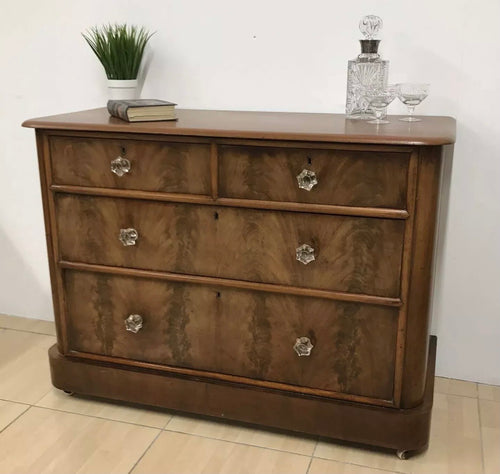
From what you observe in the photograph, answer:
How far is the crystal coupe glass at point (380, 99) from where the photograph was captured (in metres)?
1.79

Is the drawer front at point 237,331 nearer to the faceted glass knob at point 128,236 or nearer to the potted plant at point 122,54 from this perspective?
the faceted glass knob at point 128,236

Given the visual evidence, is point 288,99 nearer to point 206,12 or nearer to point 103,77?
point 206,12

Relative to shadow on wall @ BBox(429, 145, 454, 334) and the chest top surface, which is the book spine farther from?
shadow on wall @ BBox(429, 145, 454, 334)

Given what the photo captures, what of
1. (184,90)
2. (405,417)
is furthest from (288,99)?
(405,417)

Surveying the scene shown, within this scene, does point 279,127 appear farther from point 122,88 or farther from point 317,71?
point 122,88

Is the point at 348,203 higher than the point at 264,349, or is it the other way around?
the point at 348,203

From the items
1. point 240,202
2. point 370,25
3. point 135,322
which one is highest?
point 370,25

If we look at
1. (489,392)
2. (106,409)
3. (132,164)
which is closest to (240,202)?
(132,164)

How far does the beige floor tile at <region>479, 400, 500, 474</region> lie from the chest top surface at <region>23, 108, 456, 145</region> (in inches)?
33.6

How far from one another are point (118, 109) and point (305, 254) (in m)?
0.67

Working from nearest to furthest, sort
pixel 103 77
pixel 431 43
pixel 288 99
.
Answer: pixel 431 43 → pixel 288 99 → pixel 103 77

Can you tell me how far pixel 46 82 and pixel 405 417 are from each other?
1620 mm

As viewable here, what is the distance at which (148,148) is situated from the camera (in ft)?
5.78

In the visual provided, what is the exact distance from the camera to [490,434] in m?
1.87
